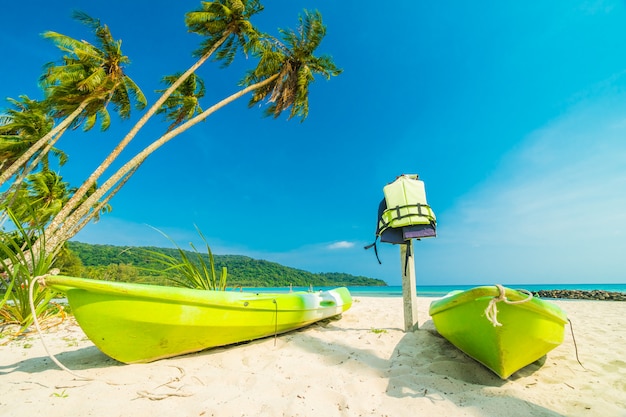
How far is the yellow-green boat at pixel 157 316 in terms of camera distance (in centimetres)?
230

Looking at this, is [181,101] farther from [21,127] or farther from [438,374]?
[438,374]

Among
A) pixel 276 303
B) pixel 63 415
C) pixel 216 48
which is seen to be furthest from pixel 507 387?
pixel 216 48

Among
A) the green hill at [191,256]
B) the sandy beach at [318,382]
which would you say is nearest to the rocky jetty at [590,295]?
the sandy beach at [318,382]

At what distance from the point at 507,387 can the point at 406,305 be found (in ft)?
5.36

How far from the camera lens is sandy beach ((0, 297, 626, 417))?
1.84m

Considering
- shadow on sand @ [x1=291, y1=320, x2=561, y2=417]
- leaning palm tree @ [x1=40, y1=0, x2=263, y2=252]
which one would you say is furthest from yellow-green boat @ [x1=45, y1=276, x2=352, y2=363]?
leaning palm tree @ [x1=40, y1=0, x2=263, y2=252]

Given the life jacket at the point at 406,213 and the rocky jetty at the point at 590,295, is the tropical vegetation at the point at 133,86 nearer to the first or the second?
the life jacket at the point at 406,213

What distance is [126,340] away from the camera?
2455 mm

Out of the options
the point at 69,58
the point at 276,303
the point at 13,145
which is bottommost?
the point at 276,303

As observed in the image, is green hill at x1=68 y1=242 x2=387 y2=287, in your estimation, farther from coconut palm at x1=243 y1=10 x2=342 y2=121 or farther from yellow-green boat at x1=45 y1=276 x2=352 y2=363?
coconut palm at x1=243 y1=10 x2=342 y2=121

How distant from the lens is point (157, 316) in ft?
8.01

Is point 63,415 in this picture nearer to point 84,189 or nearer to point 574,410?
point 574,410

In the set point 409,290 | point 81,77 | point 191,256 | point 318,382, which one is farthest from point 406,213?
point 81,77

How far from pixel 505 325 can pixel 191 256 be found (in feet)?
14.8
